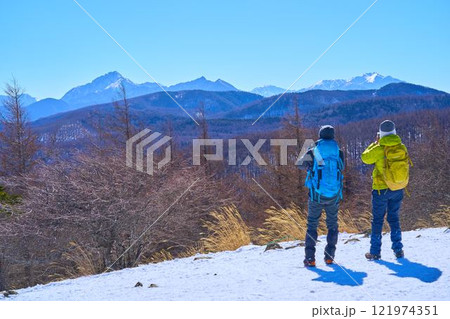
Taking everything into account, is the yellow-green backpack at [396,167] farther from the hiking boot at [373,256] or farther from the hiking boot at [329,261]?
the hiking boot at [329,261]

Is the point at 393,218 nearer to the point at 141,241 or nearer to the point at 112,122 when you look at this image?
the point at 141,241

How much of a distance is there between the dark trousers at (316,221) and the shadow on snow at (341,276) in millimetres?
277

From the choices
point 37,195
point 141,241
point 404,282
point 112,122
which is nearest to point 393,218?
point 404,282

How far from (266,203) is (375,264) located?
20.5 m

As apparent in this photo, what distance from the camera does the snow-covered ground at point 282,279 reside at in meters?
3.26

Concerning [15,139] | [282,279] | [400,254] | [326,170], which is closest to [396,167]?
[326,170]

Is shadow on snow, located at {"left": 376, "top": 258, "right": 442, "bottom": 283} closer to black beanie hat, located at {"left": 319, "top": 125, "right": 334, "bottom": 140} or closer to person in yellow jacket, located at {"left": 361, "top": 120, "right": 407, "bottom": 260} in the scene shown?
person in yellow jacket, located at {"left": 361, "top": 120, "right": 407, "bottom": 260}

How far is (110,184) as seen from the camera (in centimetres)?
844

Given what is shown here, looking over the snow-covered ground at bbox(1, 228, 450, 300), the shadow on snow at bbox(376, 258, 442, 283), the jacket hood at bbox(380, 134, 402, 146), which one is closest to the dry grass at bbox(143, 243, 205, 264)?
the snow-covered ground at bbox(1, 228, 450, 300)

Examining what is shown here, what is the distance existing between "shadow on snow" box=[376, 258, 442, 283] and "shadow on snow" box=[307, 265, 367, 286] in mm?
354

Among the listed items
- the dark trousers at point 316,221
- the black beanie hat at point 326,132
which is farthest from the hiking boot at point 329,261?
the black beanie hat at point 326,132

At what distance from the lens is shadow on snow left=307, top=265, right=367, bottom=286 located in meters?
3.58

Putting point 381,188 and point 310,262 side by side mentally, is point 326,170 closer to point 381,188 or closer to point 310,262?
point 381,188

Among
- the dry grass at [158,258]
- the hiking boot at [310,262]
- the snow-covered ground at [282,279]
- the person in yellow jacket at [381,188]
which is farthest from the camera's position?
the dry grass at [158,258]
